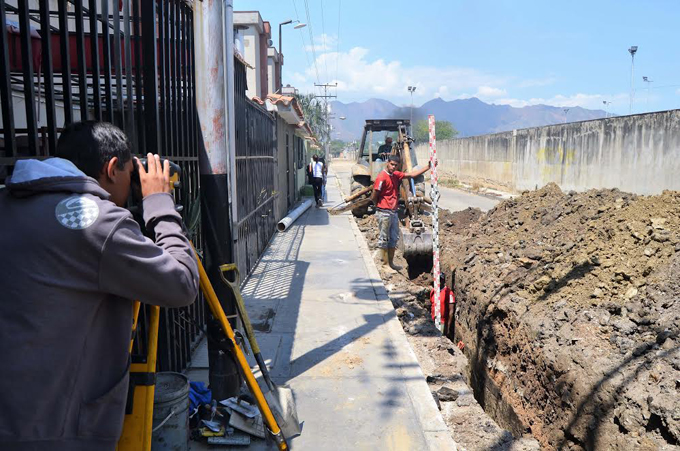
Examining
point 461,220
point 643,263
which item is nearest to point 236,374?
point 643,263

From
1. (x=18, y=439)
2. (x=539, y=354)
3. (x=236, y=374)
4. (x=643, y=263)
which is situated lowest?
(x=539, y=354)

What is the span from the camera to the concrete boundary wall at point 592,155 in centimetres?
1467

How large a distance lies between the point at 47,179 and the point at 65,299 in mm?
353

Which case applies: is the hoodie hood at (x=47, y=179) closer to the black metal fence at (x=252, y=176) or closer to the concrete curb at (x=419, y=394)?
the concrete curb at (x=419, y=394)

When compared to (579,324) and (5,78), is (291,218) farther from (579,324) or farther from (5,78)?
(5,78)

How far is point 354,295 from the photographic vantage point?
699 cm

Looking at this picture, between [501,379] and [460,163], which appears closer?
[501,379]

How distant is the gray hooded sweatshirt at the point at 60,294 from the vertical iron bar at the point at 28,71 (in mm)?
849

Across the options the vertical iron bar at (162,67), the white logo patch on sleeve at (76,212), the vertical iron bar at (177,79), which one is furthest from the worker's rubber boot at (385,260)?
the white logo patch on sleeve at (76,212)

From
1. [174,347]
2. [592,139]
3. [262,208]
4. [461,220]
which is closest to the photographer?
[174,347]

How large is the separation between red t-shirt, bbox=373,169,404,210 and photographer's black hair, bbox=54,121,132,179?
6875mm

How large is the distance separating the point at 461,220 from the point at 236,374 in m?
10.1

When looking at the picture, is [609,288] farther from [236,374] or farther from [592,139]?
[592,139]

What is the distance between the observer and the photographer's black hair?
180 cm
